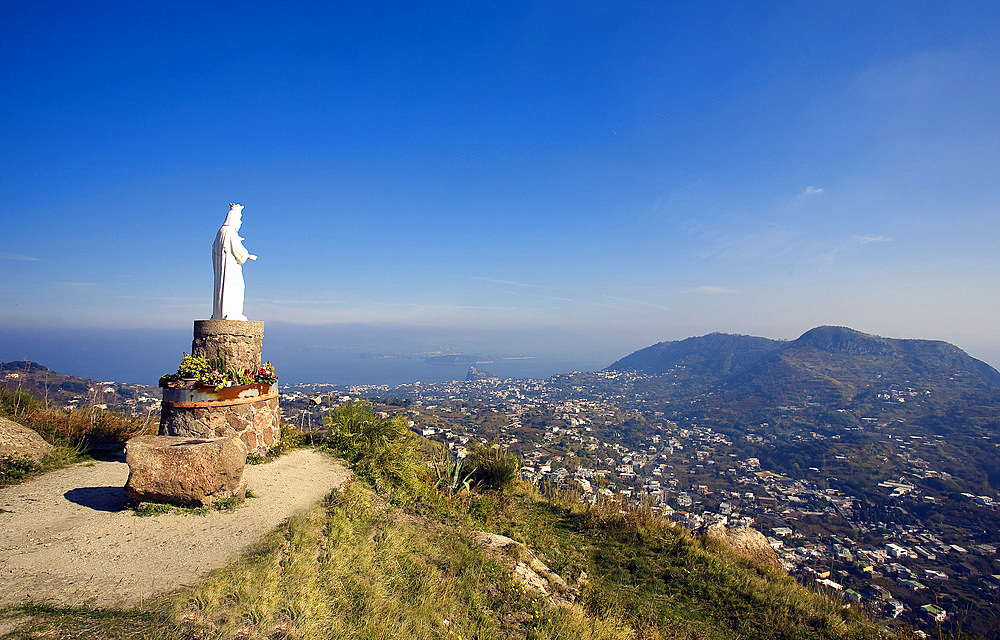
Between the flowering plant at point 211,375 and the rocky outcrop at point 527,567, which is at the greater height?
the flowering plant at point 211,375

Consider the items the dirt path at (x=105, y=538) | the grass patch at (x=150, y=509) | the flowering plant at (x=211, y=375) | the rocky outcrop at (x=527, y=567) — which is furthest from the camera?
the flowering plant at (x=211, y=375)

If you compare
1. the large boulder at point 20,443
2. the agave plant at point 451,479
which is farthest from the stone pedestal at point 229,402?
the agave plant at point 451,479

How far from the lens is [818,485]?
25859 mm

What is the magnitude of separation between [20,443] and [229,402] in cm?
287

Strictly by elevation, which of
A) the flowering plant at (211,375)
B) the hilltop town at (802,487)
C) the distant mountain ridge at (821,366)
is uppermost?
the flowering plant at (211,375)

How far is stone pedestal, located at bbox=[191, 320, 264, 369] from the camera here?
8.19m

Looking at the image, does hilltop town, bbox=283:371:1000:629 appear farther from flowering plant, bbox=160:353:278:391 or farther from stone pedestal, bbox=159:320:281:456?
flowering plant, bbox=160:353:278:391

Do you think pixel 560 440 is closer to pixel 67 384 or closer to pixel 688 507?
pixel 688 507

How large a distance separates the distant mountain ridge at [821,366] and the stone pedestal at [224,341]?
2616 inches

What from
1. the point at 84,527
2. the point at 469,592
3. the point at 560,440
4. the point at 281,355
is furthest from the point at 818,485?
the point at 281,355

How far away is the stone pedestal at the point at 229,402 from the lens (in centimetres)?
734

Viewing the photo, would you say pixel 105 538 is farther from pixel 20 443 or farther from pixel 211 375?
pixel 20 443

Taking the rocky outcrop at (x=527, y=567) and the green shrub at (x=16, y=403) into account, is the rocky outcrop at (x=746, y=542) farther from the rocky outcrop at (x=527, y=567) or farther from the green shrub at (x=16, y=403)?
the green shrub at (x=16, y=403)

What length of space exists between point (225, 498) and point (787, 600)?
8.01m
